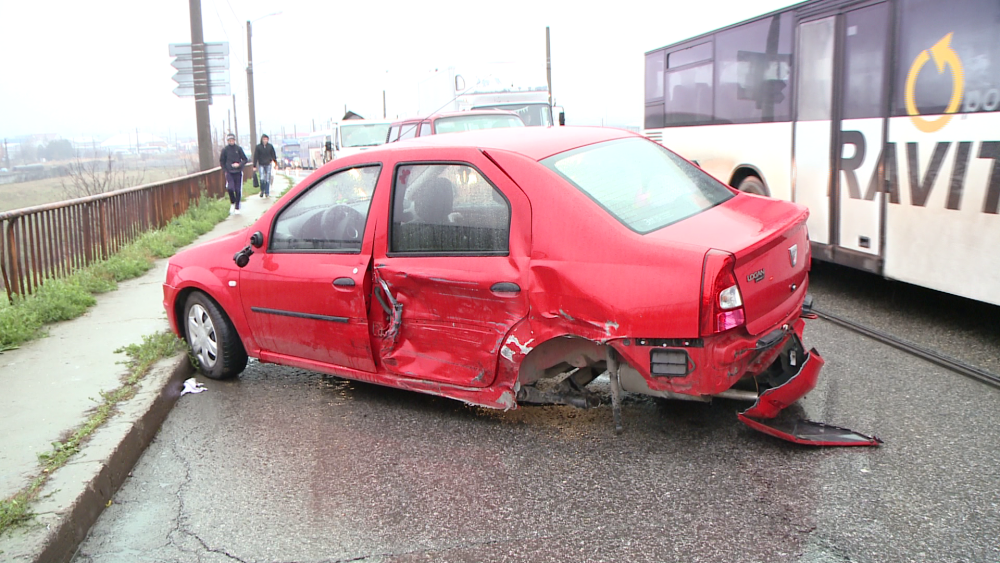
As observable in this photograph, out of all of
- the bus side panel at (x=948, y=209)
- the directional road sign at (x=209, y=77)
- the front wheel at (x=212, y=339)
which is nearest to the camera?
the front wheel at (x=212, y=339)

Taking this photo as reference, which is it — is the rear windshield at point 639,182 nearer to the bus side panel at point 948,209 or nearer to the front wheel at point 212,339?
the bus side panel at point 948,209

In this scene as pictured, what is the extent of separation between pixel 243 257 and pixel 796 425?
354 centimetres

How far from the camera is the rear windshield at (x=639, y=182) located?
4259 mm

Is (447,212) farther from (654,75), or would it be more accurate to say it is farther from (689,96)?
(654,75)

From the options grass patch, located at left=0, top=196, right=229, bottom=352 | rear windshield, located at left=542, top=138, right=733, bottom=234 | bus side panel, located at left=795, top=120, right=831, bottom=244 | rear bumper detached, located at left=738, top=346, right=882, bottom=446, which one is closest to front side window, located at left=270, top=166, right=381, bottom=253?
rear windshield, located at left=542, top=138, right=733, bottom=234

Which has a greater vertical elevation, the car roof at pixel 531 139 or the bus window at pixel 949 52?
the bus window at pixel 949 52

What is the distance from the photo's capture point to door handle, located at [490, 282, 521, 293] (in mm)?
4242

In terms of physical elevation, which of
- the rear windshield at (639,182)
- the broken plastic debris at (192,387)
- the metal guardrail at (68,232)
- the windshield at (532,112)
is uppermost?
the windshield at (532,112)

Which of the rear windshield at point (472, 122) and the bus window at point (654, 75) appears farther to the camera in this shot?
the rear windshield at point (472, 122)

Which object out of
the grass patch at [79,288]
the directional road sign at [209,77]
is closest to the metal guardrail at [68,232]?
the grass patch at [79,288]

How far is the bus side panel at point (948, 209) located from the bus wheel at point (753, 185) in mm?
2225

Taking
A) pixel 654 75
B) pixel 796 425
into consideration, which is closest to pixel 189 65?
pixel 654 75

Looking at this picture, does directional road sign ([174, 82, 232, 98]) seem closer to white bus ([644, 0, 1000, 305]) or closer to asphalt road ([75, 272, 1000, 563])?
white bus ([644, 0, 1000, 305])

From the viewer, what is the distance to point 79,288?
870cm
